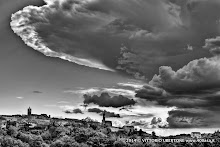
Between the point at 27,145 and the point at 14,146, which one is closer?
the point at 14,146

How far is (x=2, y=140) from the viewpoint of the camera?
591 ft

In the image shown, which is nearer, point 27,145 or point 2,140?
point 2,140

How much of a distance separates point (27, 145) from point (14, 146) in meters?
16.0

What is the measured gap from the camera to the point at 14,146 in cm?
17750

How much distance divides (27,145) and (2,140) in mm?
16552

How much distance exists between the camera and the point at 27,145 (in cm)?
19312

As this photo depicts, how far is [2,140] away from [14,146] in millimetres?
7105
